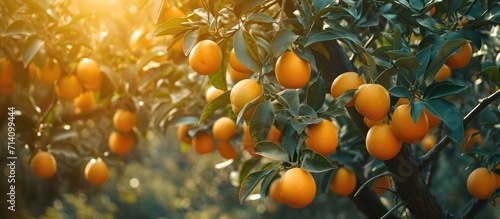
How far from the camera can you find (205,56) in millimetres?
1062

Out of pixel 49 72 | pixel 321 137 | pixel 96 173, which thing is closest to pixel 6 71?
pixel 49 72

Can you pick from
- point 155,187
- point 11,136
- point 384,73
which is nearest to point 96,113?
point 11,136

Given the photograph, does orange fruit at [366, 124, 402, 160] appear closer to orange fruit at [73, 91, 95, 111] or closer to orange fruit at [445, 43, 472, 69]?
orange fruit at [445, 43, 472, 69]

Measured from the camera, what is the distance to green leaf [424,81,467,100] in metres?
1.03

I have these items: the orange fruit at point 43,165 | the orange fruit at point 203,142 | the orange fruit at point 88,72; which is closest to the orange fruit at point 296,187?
the orange fruit at point 203,142

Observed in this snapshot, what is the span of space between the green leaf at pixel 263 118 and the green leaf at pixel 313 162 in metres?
0.09

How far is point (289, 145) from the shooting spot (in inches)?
42.1

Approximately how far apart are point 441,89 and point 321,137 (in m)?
0.22

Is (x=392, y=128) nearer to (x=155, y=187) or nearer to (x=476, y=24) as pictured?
(x=476, y=24)

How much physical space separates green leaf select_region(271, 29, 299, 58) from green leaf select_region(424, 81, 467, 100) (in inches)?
9.6

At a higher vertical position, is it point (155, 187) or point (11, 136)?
point (11, 136)

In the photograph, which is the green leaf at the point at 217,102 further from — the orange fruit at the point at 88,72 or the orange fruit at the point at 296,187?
the orange fruit at the point at 88,72

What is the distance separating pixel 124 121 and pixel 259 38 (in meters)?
0.81

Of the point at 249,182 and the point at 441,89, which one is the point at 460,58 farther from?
the point at 249,182
